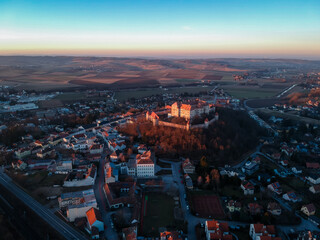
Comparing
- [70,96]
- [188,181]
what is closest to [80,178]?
[188,181]

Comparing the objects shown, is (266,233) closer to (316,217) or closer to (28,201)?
(316,217)

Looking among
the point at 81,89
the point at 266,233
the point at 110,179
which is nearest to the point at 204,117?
the point at 110,179

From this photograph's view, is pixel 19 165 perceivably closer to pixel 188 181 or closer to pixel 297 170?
pixel 188 181

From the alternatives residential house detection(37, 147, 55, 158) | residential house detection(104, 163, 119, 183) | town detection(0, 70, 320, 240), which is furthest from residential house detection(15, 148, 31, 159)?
residential house detection(104, 163, 119, 183)

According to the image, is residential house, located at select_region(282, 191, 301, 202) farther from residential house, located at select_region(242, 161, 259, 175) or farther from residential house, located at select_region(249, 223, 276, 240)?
residential house, located at select_region(249, 223, 276, 240)

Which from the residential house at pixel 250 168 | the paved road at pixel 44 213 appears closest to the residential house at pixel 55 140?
the paved road at pixel 44 213

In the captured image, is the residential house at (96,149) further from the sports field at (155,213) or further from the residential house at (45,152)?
the sports field at (155,213)
